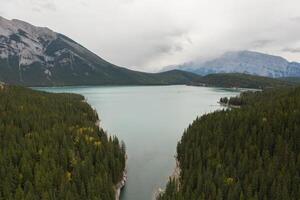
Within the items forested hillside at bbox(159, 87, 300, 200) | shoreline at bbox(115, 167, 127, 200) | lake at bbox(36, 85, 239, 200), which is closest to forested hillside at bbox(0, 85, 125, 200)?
shoreline at bbox(115, 167, 127, 200)

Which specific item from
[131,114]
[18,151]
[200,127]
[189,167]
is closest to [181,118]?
[131,114]

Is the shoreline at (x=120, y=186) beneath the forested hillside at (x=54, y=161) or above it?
beneath

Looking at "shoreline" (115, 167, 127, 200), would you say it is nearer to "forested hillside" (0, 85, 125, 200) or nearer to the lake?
the lake

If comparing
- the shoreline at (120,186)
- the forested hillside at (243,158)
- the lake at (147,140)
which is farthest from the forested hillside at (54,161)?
the forested hillside at (243,158)

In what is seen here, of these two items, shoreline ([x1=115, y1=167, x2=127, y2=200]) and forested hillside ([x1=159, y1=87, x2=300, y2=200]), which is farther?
shoreline ([x1=115, y1=167, x2=127, y2=200])

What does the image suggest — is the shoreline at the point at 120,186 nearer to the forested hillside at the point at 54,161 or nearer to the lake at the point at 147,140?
the lake at the point at 147,140

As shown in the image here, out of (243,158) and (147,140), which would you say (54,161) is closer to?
(243,158)
